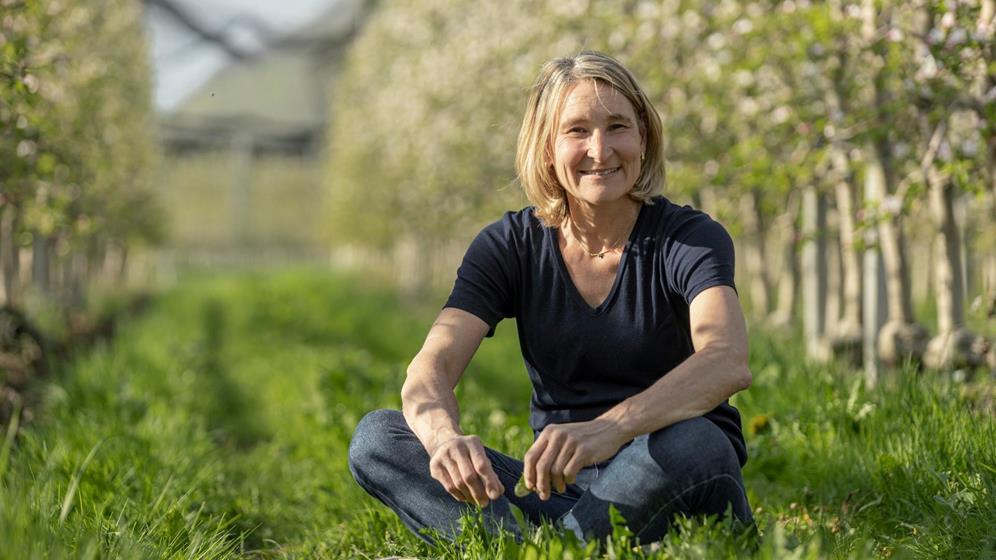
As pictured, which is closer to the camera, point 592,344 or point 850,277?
point 592,344

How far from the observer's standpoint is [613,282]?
335 centimetres

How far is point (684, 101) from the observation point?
8.86m

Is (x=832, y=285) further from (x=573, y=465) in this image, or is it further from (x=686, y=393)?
(x=573, y=465)

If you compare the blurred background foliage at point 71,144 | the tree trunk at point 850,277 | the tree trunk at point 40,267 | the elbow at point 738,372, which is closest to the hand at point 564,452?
the elbow at point 738,372

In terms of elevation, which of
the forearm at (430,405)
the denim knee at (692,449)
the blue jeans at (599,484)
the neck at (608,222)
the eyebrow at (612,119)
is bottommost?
the blue jeans at (599,484)

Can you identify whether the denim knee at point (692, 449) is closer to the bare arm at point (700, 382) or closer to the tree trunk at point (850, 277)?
the bare arm at point (700, 382)

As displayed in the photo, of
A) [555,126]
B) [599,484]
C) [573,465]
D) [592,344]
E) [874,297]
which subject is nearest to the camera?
[573,465]

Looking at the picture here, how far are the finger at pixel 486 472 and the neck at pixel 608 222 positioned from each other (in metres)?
0.83

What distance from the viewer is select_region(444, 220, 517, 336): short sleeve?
135 inches

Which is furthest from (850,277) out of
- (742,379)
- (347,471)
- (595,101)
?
(742,379)

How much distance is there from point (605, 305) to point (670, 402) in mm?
469

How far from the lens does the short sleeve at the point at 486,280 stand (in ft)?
11.3

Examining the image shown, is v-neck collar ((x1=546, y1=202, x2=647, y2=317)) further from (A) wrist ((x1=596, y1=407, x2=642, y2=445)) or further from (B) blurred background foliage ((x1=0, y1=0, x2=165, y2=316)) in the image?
(B) blurred background foliage ((x1=0, y1=0, x2=165, y2=316))

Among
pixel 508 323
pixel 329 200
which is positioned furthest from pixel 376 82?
pixel 508 323
